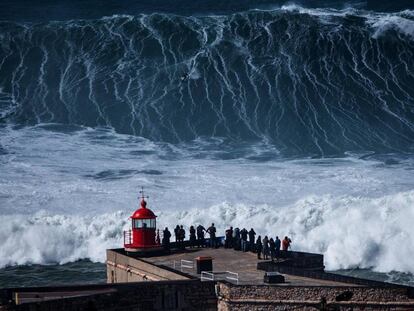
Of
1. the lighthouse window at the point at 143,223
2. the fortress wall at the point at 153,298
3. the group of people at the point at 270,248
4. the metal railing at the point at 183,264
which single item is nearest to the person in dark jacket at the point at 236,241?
the group of people at the point at 270,248

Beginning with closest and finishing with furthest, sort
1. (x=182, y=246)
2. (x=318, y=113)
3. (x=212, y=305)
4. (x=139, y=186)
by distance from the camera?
(x=212, y=305), (x=182, y=246), (x=139, y=186), (x=318, y=113)

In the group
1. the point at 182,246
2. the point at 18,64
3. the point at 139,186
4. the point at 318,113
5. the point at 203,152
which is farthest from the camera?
the point at 18,64

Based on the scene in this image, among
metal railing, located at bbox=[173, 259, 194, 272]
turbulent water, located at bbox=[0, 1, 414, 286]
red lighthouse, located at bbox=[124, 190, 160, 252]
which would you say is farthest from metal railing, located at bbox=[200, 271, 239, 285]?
turbulent water, located at bbox=[0, 1, 414, 286]

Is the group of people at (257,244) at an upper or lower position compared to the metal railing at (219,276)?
upper

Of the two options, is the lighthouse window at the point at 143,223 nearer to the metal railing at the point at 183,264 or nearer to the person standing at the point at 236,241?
the metal railing at the point at 183,264

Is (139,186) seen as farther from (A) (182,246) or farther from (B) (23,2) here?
(B) (23,2)

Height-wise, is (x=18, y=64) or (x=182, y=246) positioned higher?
(x=18, y=64)

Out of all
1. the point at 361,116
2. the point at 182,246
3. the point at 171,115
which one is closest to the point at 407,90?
the point at 361,116

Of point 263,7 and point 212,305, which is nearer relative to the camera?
point 212,305
